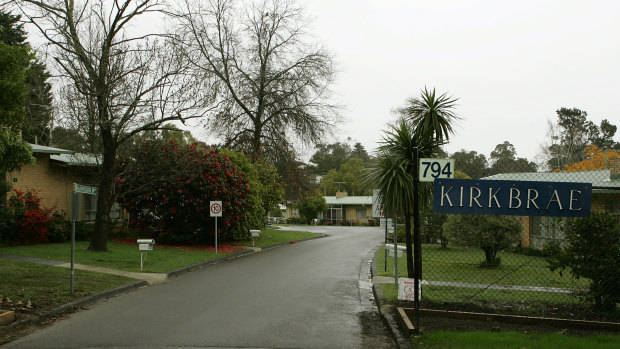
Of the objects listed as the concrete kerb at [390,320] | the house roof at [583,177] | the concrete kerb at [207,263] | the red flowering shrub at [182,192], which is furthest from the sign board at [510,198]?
the red flowering shrub at [182,192]

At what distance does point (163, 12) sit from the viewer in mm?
19609

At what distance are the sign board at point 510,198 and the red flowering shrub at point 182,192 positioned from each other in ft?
51.9

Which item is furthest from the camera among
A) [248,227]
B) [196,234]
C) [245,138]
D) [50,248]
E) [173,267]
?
[245,138]

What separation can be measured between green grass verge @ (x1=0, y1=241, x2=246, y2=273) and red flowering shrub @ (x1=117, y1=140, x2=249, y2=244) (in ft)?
9.17

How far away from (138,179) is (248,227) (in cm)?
757

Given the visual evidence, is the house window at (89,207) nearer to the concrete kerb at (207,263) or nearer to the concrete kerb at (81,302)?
the concrete kerb at (207,263)

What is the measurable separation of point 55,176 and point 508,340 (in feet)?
74.4

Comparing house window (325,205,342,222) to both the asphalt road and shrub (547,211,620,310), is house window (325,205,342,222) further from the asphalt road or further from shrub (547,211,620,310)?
shrub (547,211,620,310)

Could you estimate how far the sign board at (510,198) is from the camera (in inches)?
308

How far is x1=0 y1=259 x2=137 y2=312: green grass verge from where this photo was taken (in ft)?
32.0

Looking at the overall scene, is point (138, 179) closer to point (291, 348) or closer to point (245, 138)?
point (245, 138)

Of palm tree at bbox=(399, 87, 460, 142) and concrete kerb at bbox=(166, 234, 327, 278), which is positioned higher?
palm tree at bbox=(399, 87, 460, 142)

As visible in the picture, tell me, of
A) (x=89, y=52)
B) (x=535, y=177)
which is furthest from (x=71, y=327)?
(x=535, y=177)

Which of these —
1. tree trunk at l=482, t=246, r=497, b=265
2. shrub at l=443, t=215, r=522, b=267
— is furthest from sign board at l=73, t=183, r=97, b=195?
tree trunk at l=482, t=246, r=497, b=265
